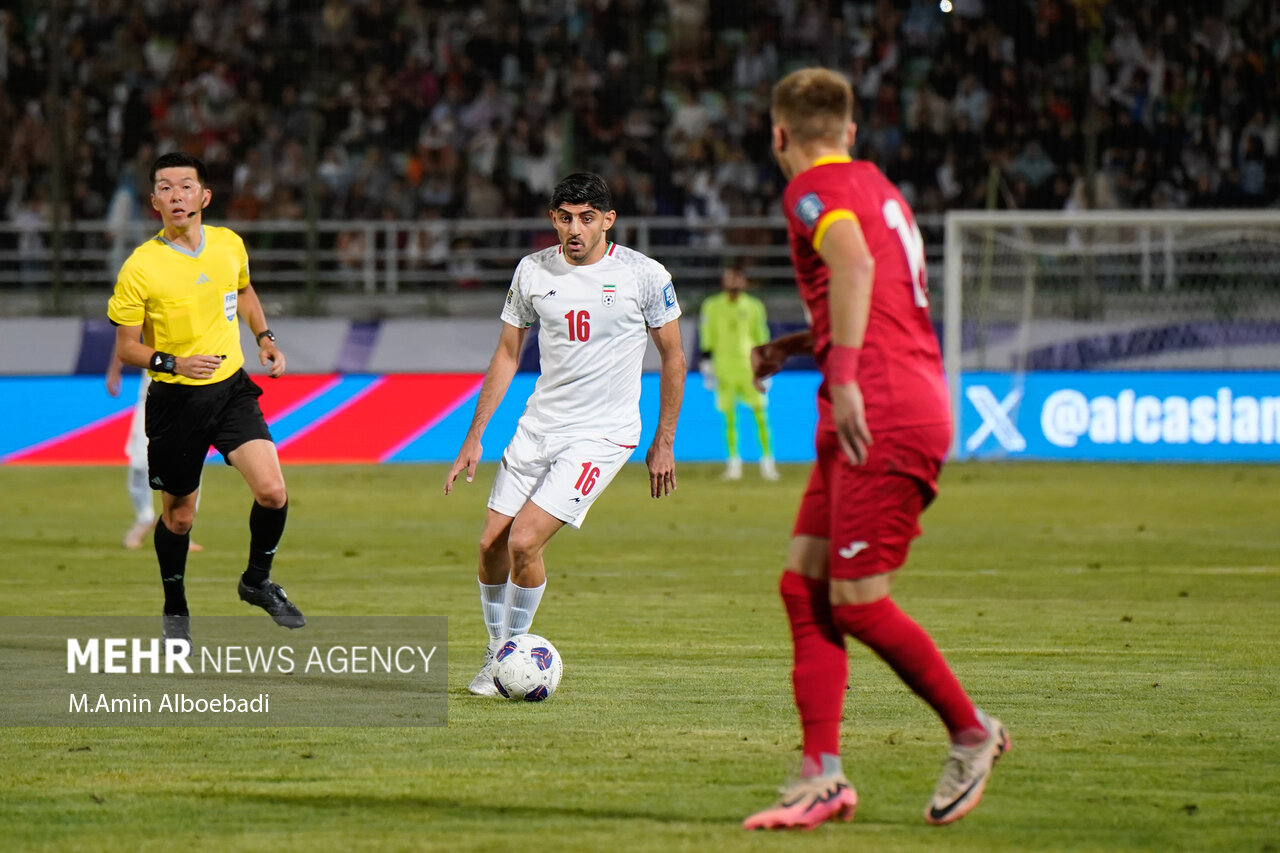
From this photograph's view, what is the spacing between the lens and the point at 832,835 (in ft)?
14.7

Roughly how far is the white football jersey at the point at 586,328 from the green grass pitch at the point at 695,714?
103cm

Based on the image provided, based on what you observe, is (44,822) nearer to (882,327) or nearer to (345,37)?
(882,327)

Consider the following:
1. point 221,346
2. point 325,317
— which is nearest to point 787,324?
point 325,317

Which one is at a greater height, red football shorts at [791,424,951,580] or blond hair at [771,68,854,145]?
blond hair at [771,68,854,145]

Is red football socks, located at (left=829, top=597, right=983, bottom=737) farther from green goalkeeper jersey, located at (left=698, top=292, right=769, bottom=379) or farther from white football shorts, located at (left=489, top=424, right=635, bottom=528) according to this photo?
green goalkeeper jersey, located at (left=698, top=292, right=769, bottom=379)

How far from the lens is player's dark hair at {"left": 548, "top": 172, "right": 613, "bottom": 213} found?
670cm

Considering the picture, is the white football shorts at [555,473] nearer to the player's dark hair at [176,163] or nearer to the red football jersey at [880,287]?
the player's dark hair at [176,163]

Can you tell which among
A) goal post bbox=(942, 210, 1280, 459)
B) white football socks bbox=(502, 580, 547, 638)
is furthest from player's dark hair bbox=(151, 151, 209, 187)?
goal post bbox=(942, 210, 1280, 459)

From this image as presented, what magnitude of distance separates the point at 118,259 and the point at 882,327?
17.7 m

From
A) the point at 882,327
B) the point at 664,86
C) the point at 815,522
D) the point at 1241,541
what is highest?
the point at 664,86

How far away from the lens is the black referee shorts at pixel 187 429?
779 centimetres

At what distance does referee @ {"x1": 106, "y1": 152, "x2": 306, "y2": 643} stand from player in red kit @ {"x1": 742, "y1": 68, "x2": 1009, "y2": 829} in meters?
3.69

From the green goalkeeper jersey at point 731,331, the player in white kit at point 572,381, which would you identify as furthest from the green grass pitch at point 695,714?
the green goalkeeper jersey at point 731,331

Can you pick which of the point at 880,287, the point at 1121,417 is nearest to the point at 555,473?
the point at 880,287
